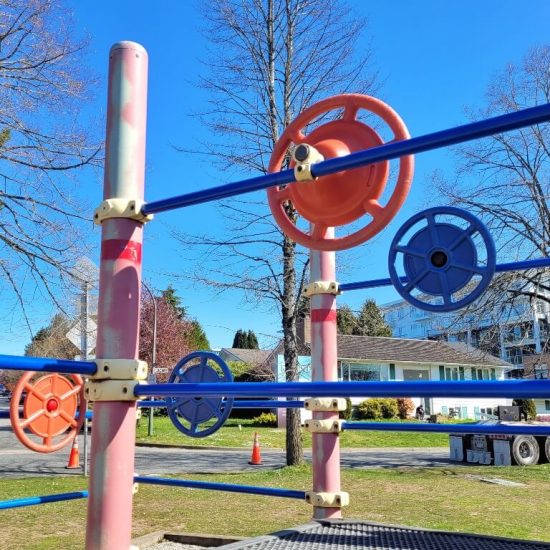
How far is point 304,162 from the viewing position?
8.05ft

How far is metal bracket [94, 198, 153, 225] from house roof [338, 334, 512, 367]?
3136cm

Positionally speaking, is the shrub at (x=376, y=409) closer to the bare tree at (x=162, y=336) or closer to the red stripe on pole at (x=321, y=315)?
the bare tree at (x=162, y=336)

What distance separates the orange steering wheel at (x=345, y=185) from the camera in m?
2.98

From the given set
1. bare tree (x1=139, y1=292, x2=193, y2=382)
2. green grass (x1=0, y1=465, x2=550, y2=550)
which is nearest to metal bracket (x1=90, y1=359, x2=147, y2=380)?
green grass (x1=0, y1=465, x2=550, y2=550)

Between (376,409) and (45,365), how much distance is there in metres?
26.8

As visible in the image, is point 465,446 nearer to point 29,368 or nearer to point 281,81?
point 281,81

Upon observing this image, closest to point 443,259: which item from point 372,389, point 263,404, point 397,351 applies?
point 372,389

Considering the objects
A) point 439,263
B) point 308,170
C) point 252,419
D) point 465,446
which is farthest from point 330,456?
point 252,419

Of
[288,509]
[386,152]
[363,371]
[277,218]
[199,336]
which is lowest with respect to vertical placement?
[288,509]

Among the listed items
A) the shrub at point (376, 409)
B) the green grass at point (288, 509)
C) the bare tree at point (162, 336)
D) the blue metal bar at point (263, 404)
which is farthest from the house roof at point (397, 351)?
the blue metal bar at point (263, 404)

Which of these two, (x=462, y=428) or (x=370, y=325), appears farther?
(x=370, y=325)

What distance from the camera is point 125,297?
2543mm

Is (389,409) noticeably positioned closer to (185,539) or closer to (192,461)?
(192,461)

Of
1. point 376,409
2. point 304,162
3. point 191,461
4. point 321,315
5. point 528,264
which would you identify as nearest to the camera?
point 304,162
